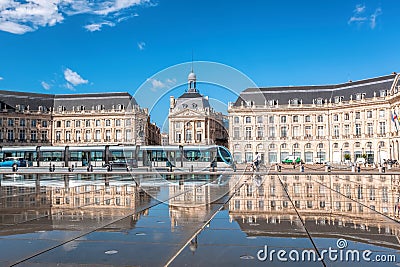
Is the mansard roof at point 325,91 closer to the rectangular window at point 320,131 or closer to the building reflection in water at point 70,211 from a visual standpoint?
the rectangular window at point 320,131

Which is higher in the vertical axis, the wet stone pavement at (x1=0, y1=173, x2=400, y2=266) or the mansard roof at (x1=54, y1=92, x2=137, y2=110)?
the mansard roof at (x1=54, y1=92, x2=137, y2=110)

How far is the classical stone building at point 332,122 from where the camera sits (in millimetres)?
80688

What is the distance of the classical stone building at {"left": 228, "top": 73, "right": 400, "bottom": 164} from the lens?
80.7 m

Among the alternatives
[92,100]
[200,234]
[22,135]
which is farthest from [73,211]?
[92,100]

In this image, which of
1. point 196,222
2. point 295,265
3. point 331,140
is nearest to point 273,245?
point 295,265

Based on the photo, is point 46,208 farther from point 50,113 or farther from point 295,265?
point 50,113

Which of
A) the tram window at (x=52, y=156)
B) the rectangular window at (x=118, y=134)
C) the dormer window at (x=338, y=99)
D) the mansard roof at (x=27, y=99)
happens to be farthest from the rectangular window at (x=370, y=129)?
the mansard roof at (x=27, y=99)

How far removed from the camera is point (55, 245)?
7.16 metres

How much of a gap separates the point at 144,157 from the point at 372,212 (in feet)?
134
